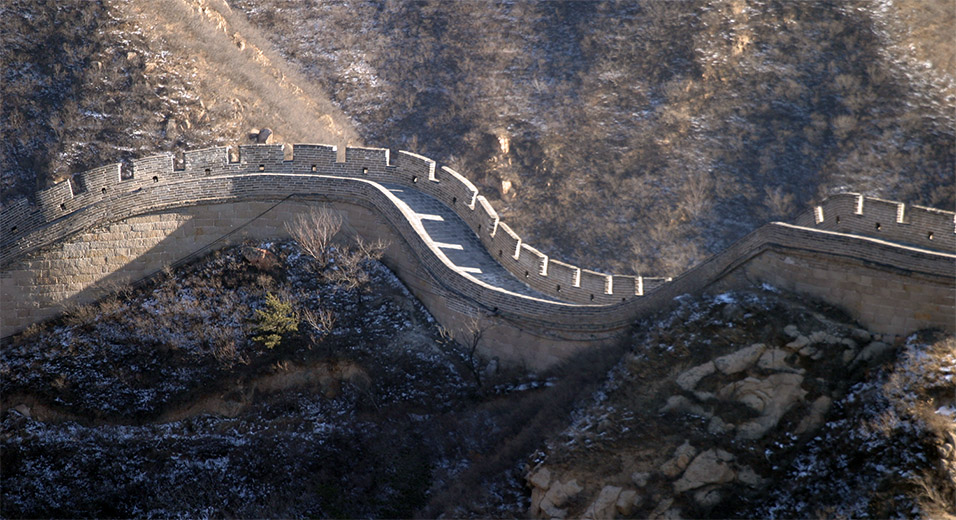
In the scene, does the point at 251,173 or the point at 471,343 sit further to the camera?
the point at 251,173

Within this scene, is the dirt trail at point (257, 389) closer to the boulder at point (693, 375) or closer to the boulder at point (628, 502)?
the boulder at point (693, 375)

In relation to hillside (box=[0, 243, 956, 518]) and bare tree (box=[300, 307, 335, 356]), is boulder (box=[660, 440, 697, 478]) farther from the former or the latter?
bare tree (box=[300, 307, 335, 356])

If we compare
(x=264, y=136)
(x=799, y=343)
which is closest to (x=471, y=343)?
(x=799, y=343)

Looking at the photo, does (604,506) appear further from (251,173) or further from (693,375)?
(251,173)

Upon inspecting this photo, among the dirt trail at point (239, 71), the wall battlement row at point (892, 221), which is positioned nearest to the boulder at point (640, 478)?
the wall battlement row at point (892, 221)

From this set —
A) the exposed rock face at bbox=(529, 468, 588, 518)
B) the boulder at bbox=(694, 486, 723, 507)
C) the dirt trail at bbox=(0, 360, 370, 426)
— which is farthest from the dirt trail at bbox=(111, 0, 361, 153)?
the boulder at bbox=(694, 486, 723, 507)

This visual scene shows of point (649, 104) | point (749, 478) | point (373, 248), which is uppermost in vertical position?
point (649, 104)
